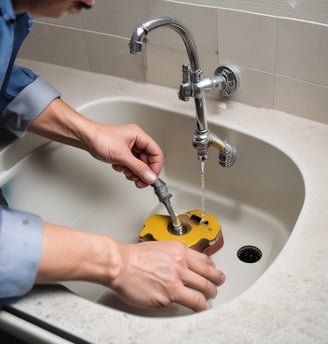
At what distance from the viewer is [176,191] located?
1031 millimetres

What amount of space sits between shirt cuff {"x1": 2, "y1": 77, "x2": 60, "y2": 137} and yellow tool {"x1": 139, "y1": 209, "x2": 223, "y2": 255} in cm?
27

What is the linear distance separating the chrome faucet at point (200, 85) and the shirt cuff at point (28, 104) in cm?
22

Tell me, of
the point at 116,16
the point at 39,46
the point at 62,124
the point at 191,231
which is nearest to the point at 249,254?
the point at 191,231

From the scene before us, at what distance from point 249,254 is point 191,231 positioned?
11cm

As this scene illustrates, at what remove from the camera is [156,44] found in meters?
0.97

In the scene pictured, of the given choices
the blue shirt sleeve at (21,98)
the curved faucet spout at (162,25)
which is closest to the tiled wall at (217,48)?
the curved faucet spout at (162,25)

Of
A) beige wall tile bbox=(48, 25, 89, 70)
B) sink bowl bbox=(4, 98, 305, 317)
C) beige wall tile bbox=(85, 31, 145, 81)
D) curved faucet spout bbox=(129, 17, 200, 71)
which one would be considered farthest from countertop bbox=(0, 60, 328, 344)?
beige wall tile bbox=(48, 25, 89, 70)

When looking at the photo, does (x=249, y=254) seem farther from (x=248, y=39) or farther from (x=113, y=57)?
(x=113, y=57)

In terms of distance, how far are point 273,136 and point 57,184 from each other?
0.40 metres

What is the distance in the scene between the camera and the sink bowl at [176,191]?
874 millimetres

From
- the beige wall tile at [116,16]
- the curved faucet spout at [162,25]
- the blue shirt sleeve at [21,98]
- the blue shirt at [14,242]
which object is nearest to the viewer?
the blue shirt at [14,242]

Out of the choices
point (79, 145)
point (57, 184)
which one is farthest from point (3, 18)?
point (57, 184)

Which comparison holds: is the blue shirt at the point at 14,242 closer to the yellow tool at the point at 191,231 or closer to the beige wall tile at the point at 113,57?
the yellow tool at the point at 191,231

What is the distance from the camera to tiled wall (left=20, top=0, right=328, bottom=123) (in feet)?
2.72
